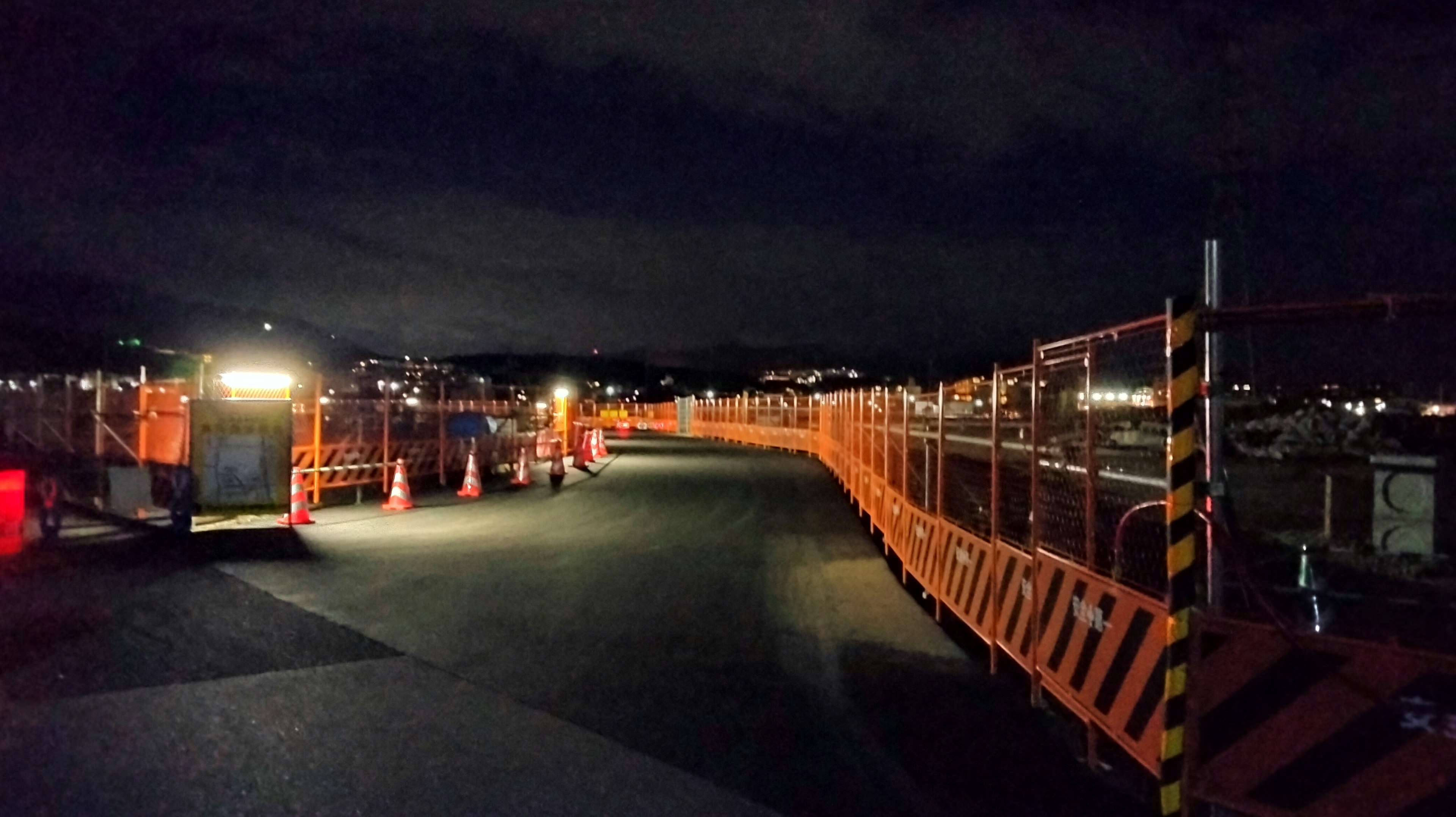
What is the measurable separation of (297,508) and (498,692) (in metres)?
11.2

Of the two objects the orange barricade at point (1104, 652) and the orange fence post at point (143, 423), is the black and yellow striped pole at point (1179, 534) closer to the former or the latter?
the orange barricade at point (1104, 652)

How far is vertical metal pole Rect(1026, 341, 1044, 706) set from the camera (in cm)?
829

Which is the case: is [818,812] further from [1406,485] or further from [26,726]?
[1406,485]

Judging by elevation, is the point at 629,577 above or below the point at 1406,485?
below

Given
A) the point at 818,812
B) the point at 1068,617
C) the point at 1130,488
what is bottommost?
the point at 818,812

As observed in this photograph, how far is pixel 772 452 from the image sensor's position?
47.0m

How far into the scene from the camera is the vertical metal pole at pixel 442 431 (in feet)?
86.2

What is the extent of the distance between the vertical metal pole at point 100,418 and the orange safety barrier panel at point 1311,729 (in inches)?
749

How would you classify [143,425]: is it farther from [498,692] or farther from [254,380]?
[498,692]

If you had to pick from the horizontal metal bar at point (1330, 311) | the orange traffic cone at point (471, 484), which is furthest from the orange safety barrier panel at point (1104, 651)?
the orange traffic cone at point (471, 484)

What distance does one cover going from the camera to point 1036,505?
28.4ft

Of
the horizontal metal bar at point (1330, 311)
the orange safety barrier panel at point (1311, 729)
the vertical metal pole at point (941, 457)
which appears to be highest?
the horizontal metal bar at point (1330, 311)

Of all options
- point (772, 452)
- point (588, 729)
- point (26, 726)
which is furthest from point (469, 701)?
point (772, 452)

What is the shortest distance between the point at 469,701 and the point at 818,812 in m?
2.85
